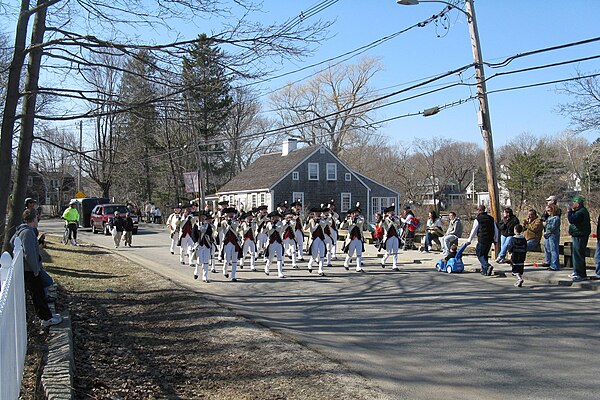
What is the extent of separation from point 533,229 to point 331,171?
3457cm

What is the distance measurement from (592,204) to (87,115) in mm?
31782

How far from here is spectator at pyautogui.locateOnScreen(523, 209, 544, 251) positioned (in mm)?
17375

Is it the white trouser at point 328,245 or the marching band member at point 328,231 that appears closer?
the marching band member at point 328,231

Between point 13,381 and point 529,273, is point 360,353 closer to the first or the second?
point 13,381

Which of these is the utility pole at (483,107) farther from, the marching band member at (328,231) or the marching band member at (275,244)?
the marching band member at (275,244)

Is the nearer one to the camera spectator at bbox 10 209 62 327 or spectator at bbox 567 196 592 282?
spectator at bbox 10 209 62 327

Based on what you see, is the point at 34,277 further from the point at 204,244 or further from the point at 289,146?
the point at 289,146

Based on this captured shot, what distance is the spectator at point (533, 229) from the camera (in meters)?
17.4

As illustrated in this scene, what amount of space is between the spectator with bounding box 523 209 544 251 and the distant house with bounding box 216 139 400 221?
31.3m

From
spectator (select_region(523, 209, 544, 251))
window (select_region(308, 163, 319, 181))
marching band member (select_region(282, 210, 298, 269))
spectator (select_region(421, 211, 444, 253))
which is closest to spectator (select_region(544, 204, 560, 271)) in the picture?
spectator (select_region(523, 209, 544, 251))

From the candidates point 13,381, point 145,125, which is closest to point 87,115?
point 145,125

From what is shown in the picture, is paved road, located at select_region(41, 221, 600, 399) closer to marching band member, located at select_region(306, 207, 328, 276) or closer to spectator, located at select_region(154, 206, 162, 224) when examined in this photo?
marching band member, located at select_region(306, 207, 328, 276)

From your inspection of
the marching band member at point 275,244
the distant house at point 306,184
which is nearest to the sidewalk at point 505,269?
the marching band member at point 275,244

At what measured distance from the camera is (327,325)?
974 centimetres
